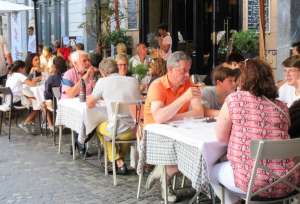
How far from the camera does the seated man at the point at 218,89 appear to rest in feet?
19.0

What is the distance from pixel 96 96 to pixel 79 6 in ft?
38.8

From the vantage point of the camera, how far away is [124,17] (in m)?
15.9

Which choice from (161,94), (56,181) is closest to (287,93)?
(161,94)

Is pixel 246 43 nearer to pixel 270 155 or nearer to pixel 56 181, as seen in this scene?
pixel 56 181

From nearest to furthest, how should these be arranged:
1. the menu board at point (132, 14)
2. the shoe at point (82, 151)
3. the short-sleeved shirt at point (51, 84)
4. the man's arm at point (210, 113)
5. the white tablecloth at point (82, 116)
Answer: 1. the man's arm at point (210, 113)
2. the white tablecloth at point (82, 116)
3. the shoe at point (82, 151)
4. the short-sleeved shirt at point (51, 84)
5. the menu board at point (132, 14)

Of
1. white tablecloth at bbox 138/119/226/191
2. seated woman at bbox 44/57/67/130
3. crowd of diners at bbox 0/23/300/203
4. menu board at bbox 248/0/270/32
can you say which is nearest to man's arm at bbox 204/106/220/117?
crowd of diners at bbox 0/23/300/203

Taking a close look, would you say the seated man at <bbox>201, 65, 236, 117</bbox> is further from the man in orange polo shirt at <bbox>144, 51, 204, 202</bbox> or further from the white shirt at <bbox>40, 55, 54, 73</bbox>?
the white shirt at <bbox>40, 55, 54, 73</bbox>

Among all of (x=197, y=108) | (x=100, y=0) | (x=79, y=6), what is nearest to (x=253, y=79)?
(x=197, y=108)

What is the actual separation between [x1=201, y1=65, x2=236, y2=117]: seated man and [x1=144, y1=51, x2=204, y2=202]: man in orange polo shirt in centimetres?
24

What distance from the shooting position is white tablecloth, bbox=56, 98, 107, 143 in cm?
675

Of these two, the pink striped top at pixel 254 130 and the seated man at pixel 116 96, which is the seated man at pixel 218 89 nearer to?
the seated man at pixel 116 96

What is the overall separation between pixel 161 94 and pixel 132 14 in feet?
36.8

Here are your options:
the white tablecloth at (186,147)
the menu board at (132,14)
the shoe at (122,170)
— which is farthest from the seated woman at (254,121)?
the menu board at (132,14)

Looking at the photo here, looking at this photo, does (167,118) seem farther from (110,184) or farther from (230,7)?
(230,7)
